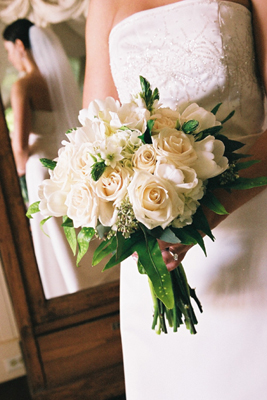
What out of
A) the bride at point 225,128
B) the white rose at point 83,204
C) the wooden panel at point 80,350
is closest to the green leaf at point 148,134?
the white rose at point 83,204

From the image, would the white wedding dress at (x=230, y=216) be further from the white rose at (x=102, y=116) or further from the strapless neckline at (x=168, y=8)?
the white rose at (x=102, y=116)

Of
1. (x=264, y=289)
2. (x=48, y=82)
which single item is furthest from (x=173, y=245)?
(x=48, y=82)

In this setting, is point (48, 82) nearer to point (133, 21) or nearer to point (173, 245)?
point (133, 21)

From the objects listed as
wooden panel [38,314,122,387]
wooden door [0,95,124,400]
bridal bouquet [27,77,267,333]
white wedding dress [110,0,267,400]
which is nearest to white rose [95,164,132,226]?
bridal bouquet [27,77,267,333]

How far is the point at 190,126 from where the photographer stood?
0.59 m

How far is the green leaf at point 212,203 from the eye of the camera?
2.05 ft

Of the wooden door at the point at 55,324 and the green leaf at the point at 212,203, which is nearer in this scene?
the green leaf at the point at 212,203

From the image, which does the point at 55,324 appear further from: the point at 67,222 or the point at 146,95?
the point at 146,95

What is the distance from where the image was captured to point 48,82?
1.52 m

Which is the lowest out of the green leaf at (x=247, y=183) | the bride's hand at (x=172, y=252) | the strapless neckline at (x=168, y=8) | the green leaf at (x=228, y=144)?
the bride's hand at (x=172, y=252)

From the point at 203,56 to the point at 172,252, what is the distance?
467mm

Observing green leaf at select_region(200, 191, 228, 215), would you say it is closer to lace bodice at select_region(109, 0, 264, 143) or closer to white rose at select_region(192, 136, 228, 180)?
white rose at select_region(192, 136, 228, 180)

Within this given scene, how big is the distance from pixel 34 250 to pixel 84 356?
59cm

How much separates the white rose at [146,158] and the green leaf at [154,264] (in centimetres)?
12
